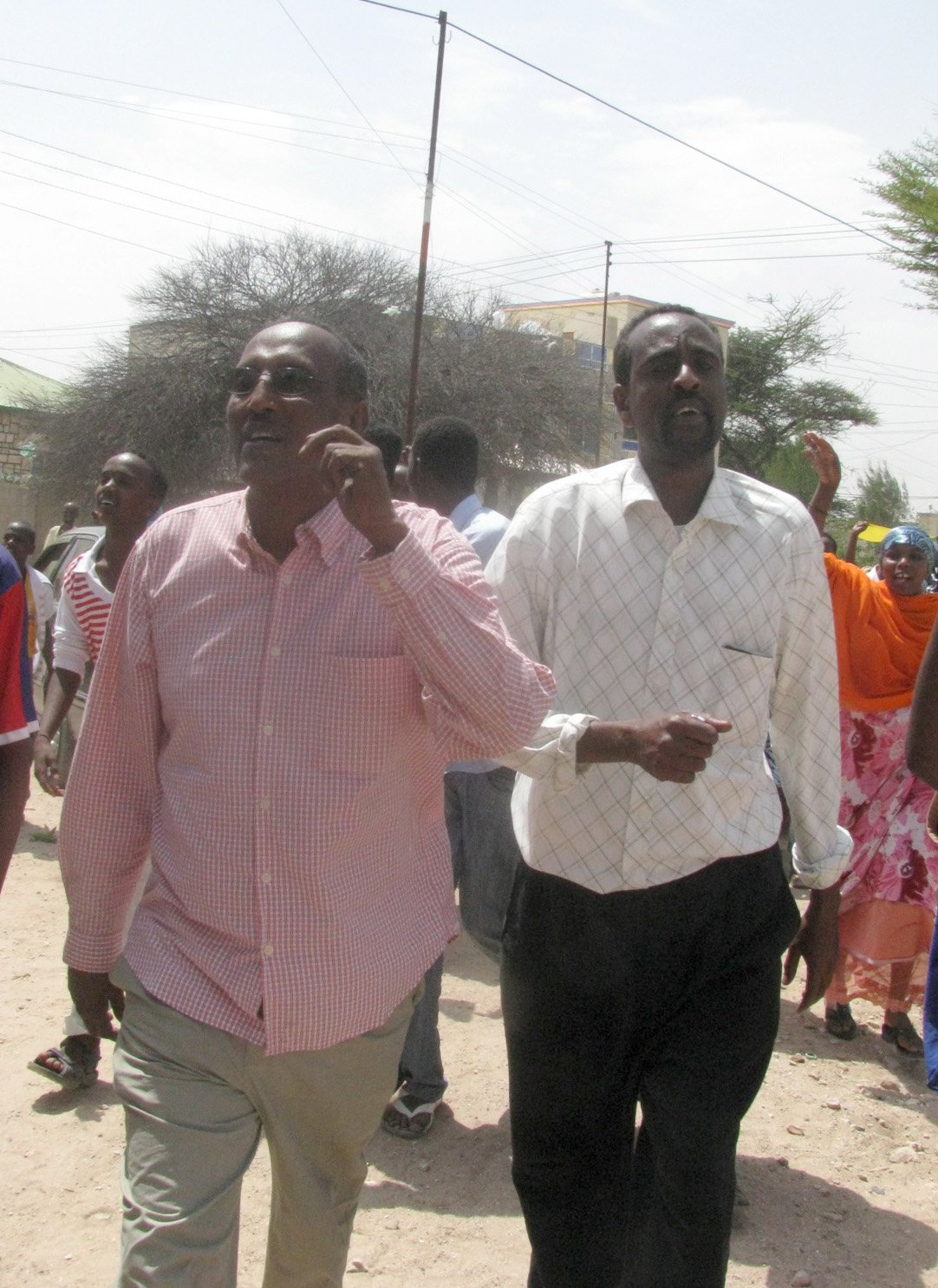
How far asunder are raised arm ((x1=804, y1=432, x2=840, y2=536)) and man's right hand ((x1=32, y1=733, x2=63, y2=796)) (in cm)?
275

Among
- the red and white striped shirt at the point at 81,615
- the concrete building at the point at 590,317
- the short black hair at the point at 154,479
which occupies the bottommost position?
the red and white striped shirt at the point at 81,615

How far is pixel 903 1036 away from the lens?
5.24 meters

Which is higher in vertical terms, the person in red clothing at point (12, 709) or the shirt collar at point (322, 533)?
the shirt collar at point (322, 533)

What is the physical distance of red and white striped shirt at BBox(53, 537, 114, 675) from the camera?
15.2 ft

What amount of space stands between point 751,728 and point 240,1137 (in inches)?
48.1

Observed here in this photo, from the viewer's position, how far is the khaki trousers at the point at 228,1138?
81.7 inches

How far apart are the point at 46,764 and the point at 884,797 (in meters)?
3.43

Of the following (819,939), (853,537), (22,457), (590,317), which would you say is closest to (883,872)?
(819,939)

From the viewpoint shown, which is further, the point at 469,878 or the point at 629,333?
the point at 469,878

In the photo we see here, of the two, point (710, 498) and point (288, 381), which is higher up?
point (288, 381)

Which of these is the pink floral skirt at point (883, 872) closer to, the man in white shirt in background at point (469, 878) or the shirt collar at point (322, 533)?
the man in white shirt in background at point (469, 878)

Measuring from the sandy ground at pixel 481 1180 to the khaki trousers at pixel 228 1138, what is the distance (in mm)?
1162

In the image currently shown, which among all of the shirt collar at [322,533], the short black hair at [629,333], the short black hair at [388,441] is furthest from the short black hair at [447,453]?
the shirt collar at [322,533]

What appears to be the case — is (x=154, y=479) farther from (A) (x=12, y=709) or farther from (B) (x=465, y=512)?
(A) (x=12, y=709)
